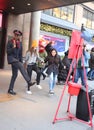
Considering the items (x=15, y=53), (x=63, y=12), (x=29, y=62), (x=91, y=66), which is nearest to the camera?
(x=15, y=53)

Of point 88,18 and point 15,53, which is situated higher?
point 88,18

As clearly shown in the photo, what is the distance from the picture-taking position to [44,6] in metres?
15.2

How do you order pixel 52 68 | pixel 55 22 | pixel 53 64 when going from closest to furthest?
pixel 52 68, pixel 53 64, pixel 55 22

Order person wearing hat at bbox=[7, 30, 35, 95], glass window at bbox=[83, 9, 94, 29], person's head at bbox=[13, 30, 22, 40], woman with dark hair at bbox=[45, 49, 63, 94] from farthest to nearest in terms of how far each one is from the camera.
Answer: glass window at bbox=[83, 9, 94, 29], woman with dark hair at bbox=[45, 49, 63, 94], person wearing hat at bbox=[7, 30, 35, 95], person's head at bbox=[13, 30, 22, 40]

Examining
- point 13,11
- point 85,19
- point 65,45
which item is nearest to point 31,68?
point 13,11

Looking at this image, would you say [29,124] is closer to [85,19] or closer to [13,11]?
[13,11]

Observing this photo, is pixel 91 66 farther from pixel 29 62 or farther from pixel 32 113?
pixel 32 113

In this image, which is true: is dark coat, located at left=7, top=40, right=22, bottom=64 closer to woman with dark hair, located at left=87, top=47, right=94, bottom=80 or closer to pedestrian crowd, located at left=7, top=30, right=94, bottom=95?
pedestrian crowd, located at left=7, top=30, right=94, bottom=95

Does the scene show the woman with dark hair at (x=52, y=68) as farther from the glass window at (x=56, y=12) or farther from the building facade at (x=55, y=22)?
the glass window at (x=56, y=12)

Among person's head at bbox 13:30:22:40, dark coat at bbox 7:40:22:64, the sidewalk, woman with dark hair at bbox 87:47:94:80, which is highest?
person's head at bbox 13:30:22:40

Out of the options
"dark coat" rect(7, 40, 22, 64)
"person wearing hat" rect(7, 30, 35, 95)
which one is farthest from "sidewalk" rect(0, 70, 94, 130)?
"dark coat" rect(7, 40, 22, 64)

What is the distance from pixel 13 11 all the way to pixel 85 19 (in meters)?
12.2

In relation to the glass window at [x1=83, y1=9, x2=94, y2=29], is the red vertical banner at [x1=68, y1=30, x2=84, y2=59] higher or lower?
lower

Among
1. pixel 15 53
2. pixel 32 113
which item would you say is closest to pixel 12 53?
pixel 15 53
